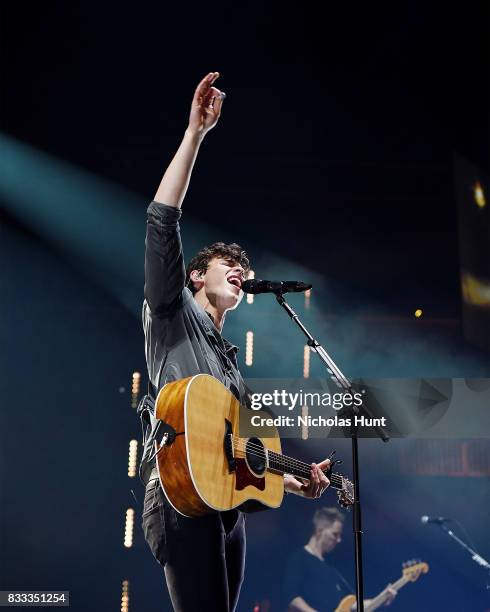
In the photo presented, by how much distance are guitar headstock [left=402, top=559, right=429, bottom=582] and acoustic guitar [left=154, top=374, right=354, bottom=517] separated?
299 cm

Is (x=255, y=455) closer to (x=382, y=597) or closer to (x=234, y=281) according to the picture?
(x=234, y=281)

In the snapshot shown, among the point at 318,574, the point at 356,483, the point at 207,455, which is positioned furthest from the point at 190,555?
the point at 318,574

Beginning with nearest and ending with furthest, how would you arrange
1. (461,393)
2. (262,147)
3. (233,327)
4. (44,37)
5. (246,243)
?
(461,393) → (44,37) → (262,147) → (246,243) → (233,327)

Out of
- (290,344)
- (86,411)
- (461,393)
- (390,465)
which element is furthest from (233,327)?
(461,393)

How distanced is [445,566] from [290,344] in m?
1.88

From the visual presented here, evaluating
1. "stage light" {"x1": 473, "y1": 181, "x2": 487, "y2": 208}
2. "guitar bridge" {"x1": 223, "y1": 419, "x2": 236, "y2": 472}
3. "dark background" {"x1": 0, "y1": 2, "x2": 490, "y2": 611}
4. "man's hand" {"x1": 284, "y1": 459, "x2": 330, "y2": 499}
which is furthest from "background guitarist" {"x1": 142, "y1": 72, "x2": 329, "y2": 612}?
"stage light" {"x1": 473, "y1": 181, "x2": 487, "y2": 208}

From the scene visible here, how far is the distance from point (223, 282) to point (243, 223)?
2302 mm

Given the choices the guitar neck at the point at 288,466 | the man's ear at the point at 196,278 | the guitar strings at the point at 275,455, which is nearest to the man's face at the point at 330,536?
the guitar neck at the point at 288,466

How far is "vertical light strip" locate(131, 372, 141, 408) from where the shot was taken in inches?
188

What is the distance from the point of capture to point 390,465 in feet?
16.0

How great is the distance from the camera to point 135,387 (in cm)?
479

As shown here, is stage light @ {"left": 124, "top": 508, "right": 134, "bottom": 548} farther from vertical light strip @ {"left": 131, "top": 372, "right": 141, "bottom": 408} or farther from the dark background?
vertical light strip @ {"left": 131, "top": 372, "right": 141, "bottom": 408}

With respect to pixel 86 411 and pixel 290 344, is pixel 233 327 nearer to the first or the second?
pixel 290 344

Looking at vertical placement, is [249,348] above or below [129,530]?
above
